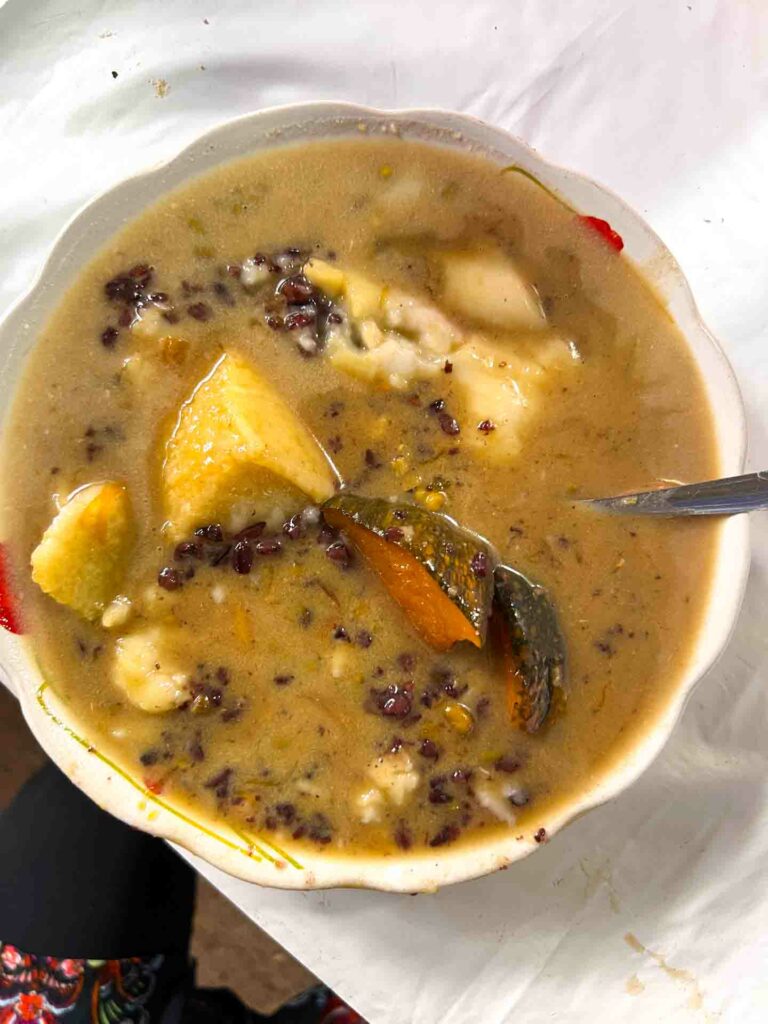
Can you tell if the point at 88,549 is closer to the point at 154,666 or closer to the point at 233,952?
the point at 154,666

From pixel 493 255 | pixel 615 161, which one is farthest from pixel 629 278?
pixel 615 161

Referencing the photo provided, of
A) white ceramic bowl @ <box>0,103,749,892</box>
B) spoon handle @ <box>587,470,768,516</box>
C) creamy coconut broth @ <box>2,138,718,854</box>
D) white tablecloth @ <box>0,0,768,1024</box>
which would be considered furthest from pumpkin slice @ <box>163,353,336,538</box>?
white tablecloth @ <box>0,0,768,1024</box>

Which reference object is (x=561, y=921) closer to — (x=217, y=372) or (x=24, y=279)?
(x=217, y=372)

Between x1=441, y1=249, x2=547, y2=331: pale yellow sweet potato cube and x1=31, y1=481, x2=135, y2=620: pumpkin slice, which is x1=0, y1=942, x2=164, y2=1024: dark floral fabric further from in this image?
x1=441, y1=249, x2=547, y2=331: pale yellow sweet potato cube

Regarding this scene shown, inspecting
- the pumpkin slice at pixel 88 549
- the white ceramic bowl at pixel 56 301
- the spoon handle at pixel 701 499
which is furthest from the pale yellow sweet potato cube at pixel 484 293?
the pumpkin slice at pixel 88 549

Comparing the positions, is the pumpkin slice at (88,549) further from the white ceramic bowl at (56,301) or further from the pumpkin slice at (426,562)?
the pumpkin slice at (426,562)
